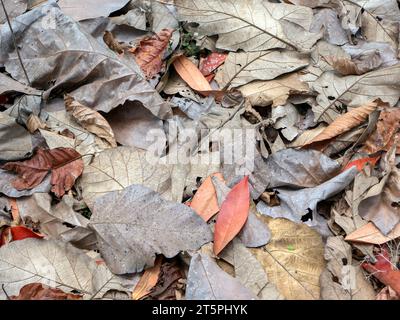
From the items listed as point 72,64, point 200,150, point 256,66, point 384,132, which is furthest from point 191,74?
point 384,132

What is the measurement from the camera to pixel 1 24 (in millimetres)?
2510

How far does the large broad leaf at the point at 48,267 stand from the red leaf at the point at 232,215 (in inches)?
Answer: 16.0

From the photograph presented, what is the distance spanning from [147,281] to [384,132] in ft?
3.61

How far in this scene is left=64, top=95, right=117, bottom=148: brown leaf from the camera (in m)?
2.20

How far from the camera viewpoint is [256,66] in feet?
7.99

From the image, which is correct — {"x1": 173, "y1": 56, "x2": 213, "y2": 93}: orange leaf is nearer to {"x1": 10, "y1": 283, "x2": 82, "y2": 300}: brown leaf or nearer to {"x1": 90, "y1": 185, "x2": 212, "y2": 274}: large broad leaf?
{"x1": 90, "y1": 185, "x2": 212, "y2": 274}: large broad leaf

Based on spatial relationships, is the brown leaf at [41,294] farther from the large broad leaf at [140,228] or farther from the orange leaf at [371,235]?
the orange leaf at [371,235]

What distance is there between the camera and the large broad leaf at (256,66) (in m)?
2.41

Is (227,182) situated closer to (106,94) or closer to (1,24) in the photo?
(106,94)

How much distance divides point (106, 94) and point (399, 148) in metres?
1.20

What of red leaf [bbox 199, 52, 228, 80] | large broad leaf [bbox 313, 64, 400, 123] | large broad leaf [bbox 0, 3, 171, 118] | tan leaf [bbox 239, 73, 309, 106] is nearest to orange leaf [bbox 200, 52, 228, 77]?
red leaf [bbox 199, 52, 228, 80]

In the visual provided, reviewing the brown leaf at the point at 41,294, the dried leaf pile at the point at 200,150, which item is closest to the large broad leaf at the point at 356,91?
the dried leaf pile at the point at 200,150

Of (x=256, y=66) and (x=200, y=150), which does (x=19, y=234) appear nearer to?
(x=200, y=150)

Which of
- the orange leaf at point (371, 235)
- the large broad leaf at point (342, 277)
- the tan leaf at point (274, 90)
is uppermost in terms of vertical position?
the tan leaf at point (274, 90)
